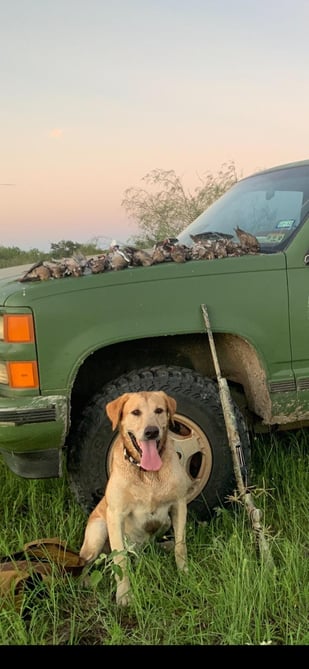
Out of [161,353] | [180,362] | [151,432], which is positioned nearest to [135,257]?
[161,353]

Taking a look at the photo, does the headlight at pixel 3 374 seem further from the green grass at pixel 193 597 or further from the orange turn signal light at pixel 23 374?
the green grass at pixel 193 597

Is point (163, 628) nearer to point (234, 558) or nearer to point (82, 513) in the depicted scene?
point (234, 558)

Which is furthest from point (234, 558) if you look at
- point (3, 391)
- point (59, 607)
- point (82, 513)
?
point (3, 391)

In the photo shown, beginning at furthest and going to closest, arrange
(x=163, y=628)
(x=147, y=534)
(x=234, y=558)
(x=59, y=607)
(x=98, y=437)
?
(x=98, y=437), (x=147, y=534), (x=234, y=558), (x=59, y=607), (x=163, y=628)

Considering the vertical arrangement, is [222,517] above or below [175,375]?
below

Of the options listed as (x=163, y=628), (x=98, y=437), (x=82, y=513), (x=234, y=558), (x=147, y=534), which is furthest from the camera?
(x=82, y=513)

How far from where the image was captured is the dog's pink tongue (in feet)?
9.30

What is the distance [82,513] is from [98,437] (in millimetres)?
520

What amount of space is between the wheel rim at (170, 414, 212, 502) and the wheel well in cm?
40

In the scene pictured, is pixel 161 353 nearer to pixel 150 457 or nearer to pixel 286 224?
pixel 150 457

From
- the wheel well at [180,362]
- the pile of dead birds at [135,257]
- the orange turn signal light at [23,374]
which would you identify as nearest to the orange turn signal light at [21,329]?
the orange turn signal light at [23,374]

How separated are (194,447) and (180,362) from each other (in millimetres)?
532

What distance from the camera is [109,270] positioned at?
3.23 m

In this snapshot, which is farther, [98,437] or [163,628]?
[98,437]
